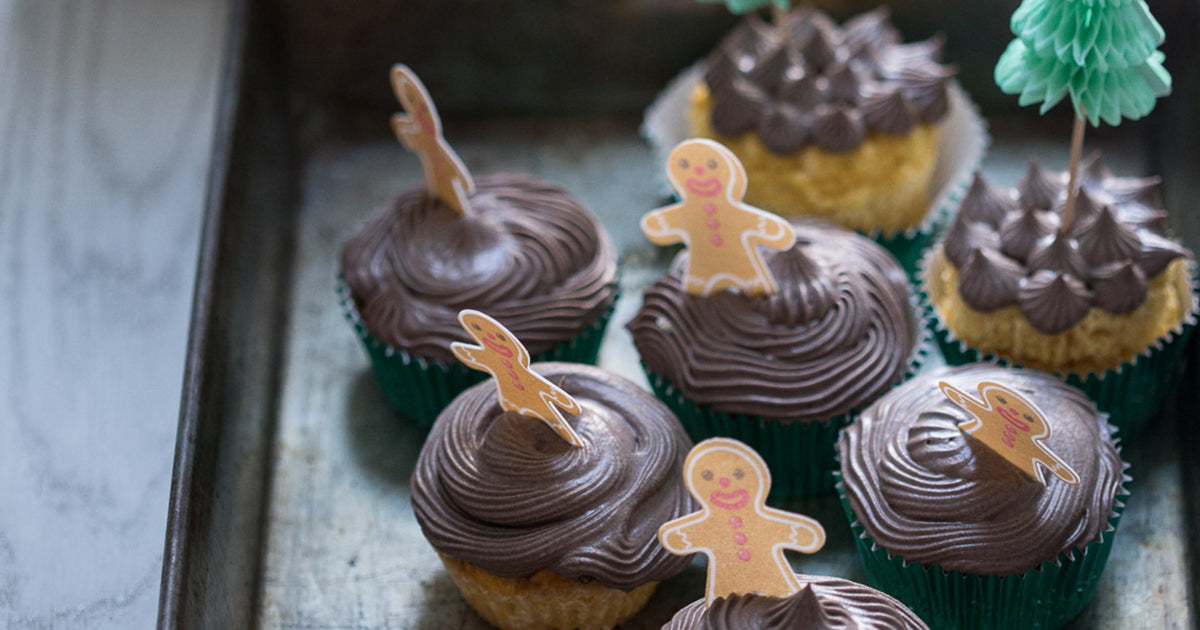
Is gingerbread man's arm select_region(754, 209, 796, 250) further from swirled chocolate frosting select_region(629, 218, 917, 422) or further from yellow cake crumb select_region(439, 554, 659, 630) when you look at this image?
yellow cake crumb select_region(439, 554, 659, 630)

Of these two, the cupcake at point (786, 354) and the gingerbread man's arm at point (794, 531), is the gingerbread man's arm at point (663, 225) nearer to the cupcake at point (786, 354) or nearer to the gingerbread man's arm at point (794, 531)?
the cupcake at point (786, 354)

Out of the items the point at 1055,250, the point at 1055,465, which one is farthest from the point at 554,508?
the point at 1055,250

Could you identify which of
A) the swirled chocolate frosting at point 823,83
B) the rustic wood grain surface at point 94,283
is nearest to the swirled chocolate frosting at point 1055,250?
the swirled chocolate frosting at point 823,83

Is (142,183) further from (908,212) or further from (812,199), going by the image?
(908,212)

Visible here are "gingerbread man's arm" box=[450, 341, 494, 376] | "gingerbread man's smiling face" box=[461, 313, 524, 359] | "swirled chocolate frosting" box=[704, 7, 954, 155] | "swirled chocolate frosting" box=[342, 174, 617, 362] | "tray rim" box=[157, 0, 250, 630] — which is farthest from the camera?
"swirled chocolate frosting" box=[704, 7, 954, 155]

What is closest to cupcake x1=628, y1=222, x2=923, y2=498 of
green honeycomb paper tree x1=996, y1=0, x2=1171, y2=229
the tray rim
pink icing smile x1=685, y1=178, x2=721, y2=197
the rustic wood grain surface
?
pink icing smile x1=685, y1=178, x2=721, y2=197

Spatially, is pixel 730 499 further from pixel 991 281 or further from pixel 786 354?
pixel 991 281

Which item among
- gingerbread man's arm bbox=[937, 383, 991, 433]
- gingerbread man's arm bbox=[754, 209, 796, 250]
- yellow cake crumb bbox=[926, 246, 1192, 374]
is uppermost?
gingerbread man's arm bbox=[754, 209, 796, 250]

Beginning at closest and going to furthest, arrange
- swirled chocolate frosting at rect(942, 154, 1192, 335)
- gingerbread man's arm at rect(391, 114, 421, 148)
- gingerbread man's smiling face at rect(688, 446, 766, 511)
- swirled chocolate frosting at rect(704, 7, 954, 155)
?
gingerbread man's smiling face at rect(688, 446, 766, 511) → swirled chocolate frosting at rect(942, 154, 1192, 335) → gingerbread man's arm at rect(391, 114, 421, 148) → swirled chocolate frosting at rect(704, 7, 954, 155)

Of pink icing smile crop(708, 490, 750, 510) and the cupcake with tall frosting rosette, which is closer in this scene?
pink icing smile crop(708, 490, 750, 510)
